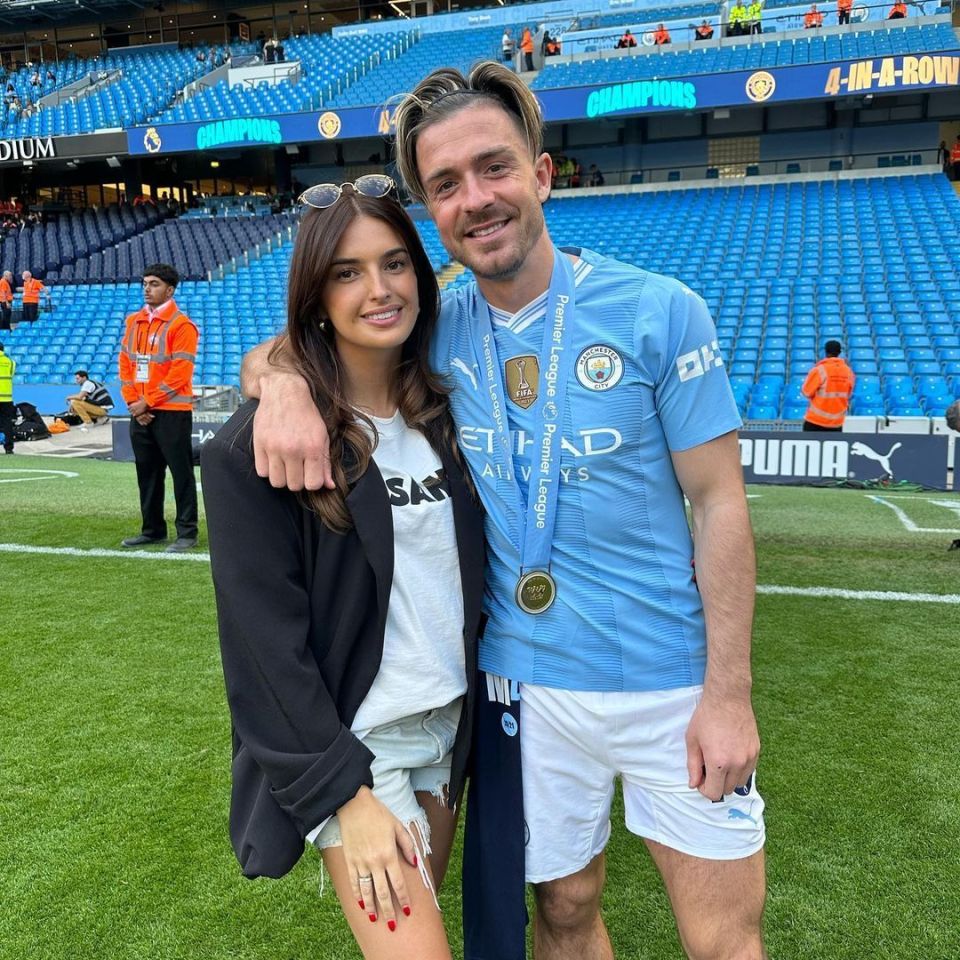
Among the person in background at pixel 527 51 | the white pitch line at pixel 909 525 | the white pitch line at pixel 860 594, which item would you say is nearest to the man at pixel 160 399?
the white pitch line at pixel 860 594

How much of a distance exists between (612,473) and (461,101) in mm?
720

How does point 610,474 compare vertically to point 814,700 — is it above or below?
above

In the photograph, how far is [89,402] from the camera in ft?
50.3

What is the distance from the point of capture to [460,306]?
170cm

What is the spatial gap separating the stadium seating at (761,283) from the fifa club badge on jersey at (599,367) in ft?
35.0

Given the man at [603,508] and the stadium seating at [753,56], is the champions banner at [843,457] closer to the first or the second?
the man at [603,508]

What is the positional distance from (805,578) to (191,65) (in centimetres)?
3096

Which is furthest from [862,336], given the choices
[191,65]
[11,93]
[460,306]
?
[11,93]

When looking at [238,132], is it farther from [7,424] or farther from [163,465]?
[163,465]

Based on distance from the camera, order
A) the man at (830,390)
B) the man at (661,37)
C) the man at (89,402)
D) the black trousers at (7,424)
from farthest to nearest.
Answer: the man at (661,37), the man at (89,402), the black trousers at (7,424), the man at (830,390)

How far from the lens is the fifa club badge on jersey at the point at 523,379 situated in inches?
60.9

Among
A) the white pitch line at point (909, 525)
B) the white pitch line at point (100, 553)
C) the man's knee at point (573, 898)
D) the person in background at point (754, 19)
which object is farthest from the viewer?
the person in background at point (754, 19)

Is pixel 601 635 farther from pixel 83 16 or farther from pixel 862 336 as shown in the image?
pixel 83 16

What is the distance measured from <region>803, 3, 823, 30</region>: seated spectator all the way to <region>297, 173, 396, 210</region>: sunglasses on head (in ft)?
85.3
